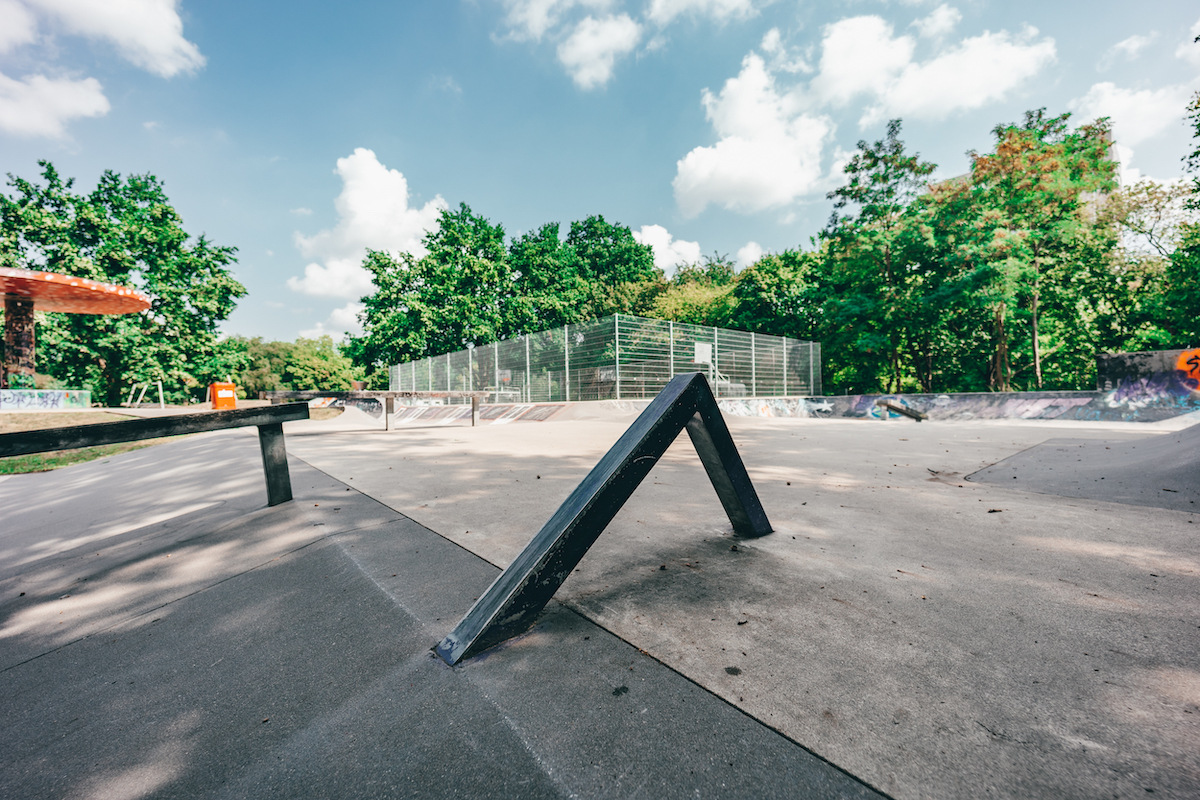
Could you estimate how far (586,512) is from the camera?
64.6 inches

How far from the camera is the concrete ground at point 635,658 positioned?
3.32 feet

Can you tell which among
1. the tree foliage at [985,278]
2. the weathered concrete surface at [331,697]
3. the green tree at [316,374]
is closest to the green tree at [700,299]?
the tree foliage at [985,278]

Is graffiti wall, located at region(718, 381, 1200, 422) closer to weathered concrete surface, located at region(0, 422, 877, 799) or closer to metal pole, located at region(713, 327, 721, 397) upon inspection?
metal pole, located at region(713, 327, 721, 397)

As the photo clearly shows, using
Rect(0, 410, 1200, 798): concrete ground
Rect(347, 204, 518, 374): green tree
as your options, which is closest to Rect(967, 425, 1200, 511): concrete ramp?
Rect(0, 410, 1200, 798): concrete ground

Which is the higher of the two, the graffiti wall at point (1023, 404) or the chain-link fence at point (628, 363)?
the chain-link fence at point (628, 363)

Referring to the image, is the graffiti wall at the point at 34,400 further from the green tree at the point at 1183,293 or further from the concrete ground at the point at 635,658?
the green tree at the point at 1183,293

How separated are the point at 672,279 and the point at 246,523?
31988 millimetres

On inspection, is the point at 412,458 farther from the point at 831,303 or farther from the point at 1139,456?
the point at 831,303

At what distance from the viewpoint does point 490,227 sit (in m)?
29.3

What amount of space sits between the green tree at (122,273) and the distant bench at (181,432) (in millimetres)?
30707

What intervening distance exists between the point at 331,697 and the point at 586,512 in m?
0.91

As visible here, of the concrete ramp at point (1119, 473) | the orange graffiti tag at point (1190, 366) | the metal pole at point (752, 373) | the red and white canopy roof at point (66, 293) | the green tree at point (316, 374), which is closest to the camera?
the concrete ramp at point (1119, 473)

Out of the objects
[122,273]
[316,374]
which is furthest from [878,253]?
[316,374]

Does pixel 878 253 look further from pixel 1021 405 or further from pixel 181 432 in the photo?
pixel 181 432
